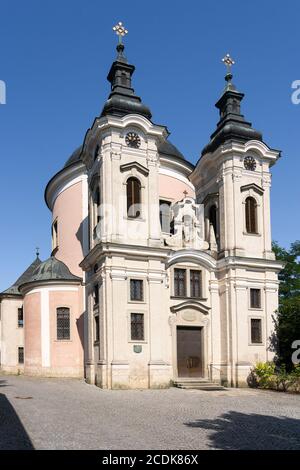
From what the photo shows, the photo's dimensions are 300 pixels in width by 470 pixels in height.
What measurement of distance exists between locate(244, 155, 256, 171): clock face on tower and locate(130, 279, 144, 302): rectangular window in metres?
9.25

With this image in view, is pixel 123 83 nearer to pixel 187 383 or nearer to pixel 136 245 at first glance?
pixel 136 245

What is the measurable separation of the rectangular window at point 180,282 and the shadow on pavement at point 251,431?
11.8 meters

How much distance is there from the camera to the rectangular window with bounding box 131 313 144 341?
25.1 m

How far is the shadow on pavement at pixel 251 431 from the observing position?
11.2 meters

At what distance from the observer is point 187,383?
25.8 meters

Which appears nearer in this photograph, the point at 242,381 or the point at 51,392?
the point at 51,392

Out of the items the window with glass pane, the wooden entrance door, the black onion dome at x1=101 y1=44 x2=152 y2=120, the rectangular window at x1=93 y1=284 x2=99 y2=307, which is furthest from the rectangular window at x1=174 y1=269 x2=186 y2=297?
the black onion dome at x1=101 y1=44 x2=152 y2=120

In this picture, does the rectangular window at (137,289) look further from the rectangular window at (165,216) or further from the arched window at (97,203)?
the rectangular window at (165,216)

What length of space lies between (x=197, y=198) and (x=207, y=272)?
19.4 feet

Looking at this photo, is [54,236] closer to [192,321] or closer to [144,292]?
[144,292]

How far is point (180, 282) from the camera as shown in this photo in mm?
27891

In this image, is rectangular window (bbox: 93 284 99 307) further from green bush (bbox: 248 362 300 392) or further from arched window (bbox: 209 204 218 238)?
green bush (bbox: 248 362 300 392)

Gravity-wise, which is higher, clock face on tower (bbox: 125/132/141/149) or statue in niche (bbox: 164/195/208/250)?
clock face on tower (bbox: 125/132/141/149)
